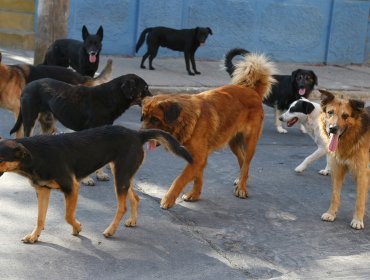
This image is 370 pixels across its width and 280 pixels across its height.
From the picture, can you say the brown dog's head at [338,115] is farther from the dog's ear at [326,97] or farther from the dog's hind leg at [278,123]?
the dog's hind leg at [278,123]

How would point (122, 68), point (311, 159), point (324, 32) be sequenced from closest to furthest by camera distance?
point (311, 159)
point (122, 68)
point (324, 32)

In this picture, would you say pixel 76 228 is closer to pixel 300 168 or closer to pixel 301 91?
pixel 300 168

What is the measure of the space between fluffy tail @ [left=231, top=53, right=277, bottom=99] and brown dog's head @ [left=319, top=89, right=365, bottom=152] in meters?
1.08

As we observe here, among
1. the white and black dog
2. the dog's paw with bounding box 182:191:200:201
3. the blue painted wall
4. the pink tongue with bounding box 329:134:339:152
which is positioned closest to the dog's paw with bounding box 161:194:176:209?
the dog's paw with bounding box 182:191:200:201

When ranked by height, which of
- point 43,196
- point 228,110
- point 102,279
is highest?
point 228,110

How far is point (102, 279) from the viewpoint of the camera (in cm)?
504

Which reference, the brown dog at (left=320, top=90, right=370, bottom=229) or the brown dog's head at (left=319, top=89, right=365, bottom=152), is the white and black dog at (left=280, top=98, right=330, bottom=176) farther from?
the brown dog's head at (left=319, top=89, right=365, bottom=152)

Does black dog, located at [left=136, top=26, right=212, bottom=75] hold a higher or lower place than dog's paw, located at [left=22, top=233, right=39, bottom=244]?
higher

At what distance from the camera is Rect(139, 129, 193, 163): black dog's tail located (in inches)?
229

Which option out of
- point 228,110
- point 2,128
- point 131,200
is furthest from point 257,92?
point 2,128

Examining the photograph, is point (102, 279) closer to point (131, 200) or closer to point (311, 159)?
point (131, 200)

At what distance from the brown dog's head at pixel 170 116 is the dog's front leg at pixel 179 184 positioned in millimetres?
284

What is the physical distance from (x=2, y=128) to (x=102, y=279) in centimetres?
489

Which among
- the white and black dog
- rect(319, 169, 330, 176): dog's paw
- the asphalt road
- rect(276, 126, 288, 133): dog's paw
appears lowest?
the asphalt road
